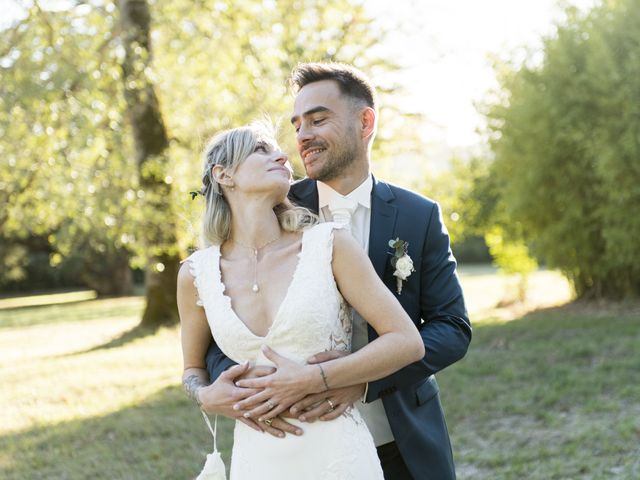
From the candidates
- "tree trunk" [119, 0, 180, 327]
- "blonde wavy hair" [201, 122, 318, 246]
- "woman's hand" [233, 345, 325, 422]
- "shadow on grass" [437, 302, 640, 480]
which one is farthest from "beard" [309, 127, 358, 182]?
"tree trunk" [119, 0, 180, 327]

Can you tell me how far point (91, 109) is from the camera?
12.7 m

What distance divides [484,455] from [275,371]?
3.71m

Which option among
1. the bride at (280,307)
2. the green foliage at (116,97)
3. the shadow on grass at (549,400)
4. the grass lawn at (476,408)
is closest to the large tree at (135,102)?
the green foliage at (116,97)

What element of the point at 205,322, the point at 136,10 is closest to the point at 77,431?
the point at 205,322

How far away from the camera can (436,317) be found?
9.69ft

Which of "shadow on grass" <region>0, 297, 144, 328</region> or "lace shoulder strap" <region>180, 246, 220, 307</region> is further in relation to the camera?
"shadow on grass" <region>0, 297, 144, 328</region>

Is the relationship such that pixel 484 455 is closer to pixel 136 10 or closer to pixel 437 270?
pixel 437 270

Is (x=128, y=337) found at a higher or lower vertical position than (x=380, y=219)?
lower

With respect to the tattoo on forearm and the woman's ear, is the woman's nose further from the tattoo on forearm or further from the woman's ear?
the tattoo on forearm

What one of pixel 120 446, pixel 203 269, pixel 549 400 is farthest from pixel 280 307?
pixel 549 400

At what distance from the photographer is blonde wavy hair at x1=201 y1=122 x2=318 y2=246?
2842mm

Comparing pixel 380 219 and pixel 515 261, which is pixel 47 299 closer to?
pixel 515 261

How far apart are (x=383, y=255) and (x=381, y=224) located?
0.15 m

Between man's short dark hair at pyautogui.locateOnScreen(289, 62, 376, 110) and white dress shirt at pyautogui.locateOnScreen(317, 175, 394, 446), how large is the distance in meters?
0.34
